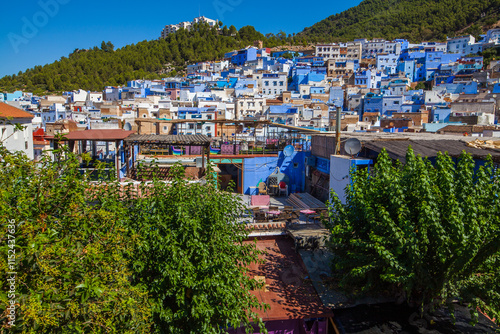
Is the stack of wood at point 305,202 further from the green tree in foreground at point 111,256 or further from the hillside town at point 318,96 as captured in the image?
the hillside town at point 318,96

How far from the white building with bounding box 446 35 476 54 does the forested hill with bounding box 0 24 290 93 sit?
51559 millimetres

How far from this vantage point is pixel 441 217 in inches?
244

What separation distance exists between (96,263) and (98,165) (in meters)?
1.70

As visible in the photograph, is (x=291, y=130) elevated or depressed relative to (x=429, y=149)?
elevated

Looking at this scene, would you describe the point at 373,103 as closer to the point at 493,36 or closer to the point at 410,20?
the point at 493,36

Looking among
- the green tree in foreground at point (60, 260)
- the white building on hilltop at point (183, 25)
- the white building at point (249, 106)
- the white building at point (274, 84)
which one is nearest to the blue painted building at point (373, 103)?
the white building at point (249, 106)

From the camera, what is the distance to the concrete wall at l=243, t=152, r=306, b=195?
2092cm

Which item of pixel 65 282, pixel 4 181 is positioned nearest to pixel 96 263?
pixel 65 282

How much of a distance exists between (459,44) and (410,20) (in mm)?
42658

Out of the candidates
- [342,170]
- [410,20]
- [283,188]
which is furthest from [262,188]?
[410,20]

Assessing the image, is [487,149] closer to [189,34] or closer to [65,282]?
[65,282]

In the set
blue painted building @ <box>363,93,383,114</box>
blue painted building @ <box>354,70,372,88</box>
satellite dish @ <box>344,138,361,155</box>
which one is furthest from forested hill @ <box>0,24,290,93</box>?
satellite dish @ <box>344,138,361,155</box>

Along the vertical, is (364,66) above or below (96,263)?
above

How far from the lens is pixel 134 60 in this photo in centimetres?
9450
